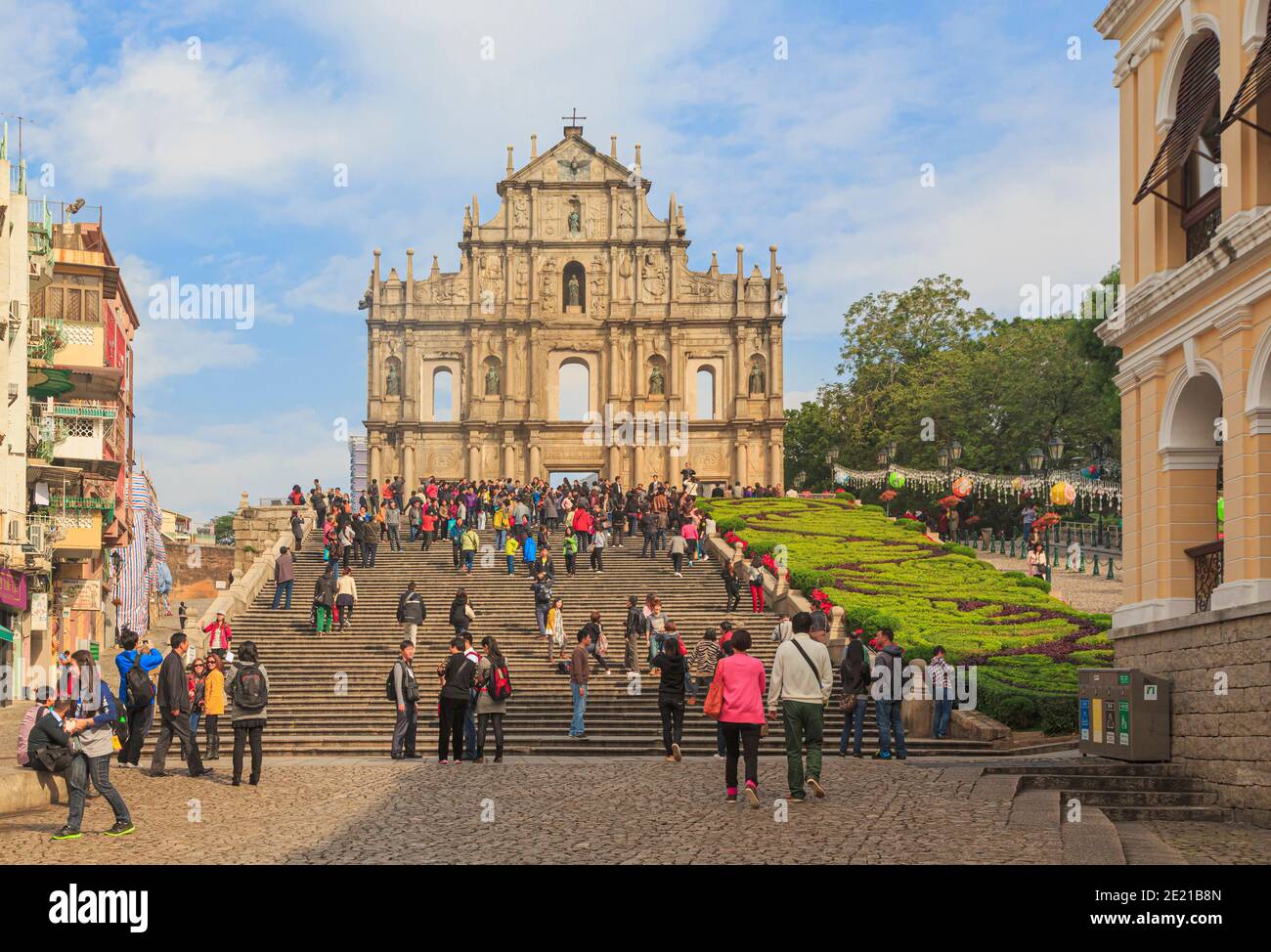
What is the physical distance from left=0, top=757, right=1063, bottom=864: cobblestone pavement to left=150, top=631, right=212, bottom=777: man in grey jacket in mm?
342

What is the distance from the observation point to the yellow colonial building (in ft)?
51.1

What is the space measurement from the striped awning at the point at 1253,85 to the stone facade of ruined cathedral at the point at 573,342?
168 ft

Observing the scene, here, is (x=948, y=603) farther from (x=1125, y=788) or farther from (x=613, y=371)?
(x=613, y=371)

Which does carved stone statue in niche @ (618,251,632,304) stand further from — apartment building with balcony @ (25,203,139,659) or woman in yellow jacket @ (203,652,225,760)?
woman in yellow jacket @ (203,652,225,760)

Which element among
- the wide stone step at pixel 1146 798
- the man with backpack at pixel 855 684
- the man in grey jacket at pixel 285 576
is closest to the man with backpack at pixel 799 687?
the wide stone step at pixel 1146 798

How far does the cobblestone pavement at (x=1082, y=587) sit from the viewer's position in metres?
37.8

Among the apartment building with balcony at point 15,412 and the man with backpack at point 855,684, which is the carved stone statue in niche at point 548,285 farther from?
the man with backpack at point 855,684

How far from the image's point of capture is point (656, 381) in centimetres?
6856

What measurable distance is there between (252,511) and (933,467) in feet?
99.7

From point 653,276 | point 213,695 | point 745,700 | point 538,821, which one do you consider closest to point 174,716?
point 213,695

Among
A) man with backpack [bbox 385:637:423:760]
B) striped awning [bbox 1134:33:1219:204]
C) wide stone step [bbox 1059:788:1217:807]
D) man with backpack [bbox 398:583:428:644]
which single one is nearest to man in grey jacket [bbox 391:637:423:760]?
man with backpack [bbox 385:637:423:760]

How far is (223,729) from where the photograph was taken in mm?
24531
